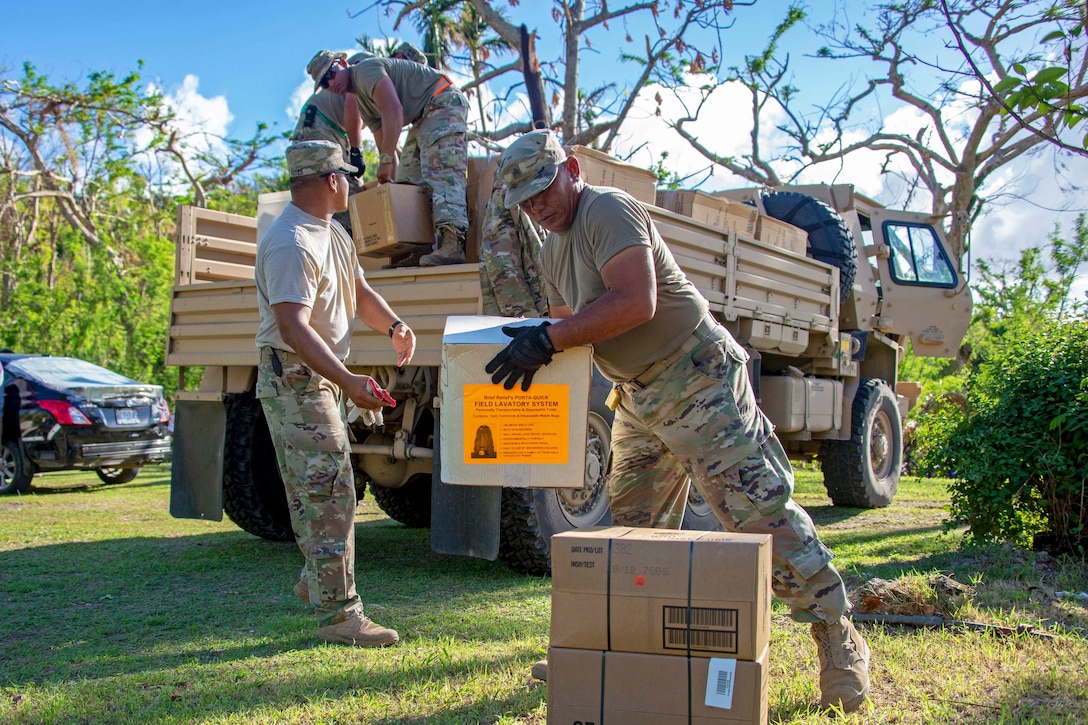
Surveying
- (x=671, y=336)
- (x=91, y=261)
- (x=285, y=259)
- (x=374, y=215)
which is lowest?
(x=671, y=336)

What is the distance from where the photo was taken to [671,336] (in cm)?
318

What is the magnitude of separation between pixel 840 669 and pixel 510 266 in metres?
2.67

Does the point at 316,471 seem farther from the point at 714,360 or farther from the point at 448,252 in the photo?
the point at 448,252

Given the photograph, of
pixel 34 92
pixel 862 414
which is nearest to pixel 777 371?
pixel 862 414

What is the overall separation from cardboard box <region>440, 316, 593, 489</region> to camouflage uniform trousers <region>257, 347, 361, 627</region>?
0.96 metres

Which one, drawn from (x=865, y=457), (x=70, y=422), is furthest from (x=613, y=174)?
(x=70, y=422)

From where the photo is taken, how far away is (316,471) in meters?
3.83

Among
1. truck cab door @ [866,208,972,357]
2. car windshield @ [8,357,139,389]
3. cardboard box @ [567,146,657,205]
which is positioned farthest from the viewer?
car windshield @ [8,357,139,389]

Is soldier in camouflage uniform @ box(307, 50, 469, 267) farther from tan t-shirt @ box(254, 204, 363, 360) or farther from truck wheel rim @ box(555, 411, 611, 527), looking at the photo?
tan t-shirt @ box(254, 204, 363, 360)

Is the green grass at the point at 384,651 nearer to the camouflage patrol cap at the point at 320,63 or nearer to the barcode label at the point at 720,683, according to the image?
the barcode label at the point at 720,683

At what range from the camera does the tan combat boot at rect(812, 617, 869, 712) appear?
3.03m

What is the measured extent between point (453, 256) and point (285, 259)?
6.56ft

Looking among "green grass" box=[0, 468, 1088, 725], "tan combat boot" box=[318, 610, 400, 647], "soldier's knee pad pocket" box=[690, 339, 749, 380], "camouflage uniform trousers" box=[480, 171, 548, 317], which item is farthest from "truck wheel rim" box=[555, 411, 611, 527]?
"soldier's knee pad pocket" box=[690, 339, 749, 380]

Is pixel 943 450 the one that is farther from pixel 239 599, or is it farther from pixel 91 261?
pixel 91 261
